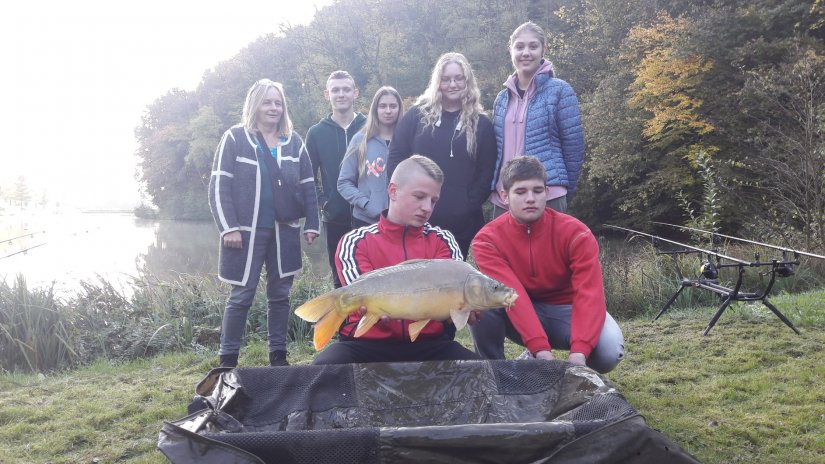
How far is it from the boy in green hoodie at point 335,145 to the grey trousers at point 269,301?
1.60 feet

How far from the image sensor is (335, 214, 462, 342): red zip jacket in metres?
2.36

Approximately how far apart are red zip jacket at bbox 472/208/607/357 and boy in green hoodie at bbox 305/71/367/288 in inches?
63.0

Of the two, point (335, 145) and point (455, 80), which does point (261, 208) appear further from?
point (455, 80)

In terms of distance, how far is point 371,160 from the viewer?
11.8 ft

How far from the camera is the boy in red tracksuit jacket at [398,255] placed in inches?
92.1

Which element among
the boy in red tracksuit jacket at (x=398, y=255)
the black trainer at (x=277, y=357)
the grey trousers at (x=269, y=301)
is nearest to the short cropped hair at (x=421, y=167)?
the boy in red tracksuit jacket at (x=398, y=255)

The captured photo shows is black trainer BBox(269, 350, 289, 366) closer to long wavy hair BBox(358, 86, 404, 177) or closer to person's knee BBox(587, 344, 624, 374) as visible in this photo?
long wavy hair BBox(358, 86, 404, 177)

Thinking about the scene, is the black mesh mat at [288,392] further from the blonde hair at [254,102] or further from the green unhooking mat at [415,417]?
the blonde hair at [254,102]

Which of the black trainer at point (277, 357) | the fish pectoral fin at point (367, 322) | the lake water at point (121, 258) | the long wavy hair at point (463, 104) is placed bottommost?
the lake water at point (121, 258)

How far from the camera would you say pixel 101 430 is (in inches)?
107

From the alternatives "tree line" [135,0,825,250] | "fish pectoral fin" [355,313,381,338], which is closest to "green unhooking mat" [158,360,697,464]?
"fish pectoral fin" [355,313,381,338]

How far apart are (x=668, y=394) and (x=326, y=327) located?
1832 millimetres

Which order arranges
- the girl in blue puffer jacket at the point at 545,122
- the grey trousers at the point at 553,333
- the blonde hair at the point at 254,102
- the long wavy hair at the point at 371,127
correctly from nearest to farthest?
the grey trousers at the point at 553,333
the girl in blue puffer jacket at the point at 545,122
the blonde hair at the point at 254,102
the long wavy hair at the point at 371,127

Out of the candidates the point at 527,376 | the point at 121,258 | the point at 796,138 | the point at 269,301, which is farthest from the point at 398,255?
the point at 121,258
